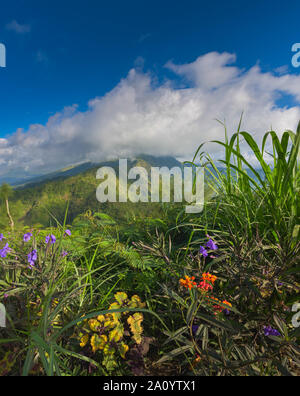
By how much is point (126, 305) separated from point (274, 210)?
→ 1387mm

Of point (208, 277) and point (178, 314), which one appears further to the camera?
point (178, 314)

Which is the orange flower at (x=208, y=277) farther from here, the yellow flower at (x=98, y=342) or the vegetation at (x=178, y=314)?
the yellow flower at (x=98, y=342)

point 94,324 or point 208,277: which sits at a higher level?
point 208,277

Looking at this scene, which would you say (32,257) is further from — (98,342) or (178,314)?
(178,314)

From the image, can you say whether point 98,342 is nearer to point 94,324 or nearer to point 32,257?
point 94,324

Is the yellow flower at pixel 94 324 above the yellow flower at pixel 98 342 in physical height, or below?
above

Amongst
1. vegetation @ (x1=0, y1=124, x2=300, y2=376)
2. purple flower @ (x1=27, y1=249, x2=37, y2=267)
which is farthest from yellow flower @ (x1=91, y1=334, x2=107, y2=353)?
purple flower @ (x1=27, y1=249, x2=37, y2=267)

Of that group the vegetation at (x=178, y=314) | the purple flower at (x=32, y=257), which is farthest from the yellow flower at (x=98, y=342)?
the purple flower at (x=32, y=257)

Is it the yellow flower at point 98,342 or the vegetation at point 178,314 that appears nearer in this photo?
the vegetation at point 178,314

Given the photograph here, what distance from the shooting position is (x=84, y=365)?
124 cm

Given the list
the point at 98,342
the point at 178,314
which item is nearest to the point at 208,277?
the point at 178,314

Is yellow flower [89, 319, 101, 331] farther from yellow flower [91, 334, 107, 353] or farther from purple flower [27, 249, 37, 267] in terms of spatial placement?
purple flower [27, 249, 37, 267]
